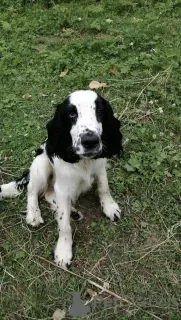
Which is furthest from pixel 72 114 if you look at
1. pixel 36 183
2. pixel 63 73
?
pixel 63 73

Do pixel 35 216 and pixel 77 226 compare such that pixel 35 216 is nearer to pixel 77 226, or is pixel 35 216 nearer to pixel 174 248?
pixel 77 226

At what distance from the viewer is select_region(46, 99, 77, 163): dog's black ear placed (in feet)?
9.86

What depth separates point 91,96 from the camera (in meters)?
2.94

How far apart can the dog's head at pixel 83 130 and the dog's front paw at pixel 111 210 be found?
53 cm

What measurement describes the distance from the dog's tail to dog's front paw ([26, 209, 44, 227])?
27cm

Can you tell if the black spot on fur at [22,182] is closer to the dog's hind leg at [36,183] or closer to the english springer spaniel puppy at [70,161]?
the english springer spaniel puppy at [70,161]

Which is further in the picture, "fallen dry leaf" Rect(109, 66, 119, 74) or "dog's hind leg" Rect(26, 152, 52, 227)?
"fallen dry leaf" Rect(109, 66, 119, 74)

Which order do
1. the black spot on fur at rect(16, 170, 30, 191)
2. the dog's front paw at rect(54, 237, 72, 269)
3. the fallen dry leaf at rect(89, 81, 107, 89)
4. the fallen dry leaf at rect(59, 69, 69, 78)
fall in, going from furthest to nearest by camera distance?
the fallen dry leaf at rect(59, 69, 69, 78), the fallen dry leaf at rect(89, 81, 107, 89), the black spot on fur at rect(16, 170, 30, 191), the dog's front paw at rect(54, 237, 72, 269)

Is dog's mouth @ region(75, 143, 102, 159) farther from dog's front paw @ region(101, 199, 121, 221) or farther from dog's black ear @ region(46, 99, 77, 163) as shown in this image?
dog's front paw @ region(101, 199, 121, 221)

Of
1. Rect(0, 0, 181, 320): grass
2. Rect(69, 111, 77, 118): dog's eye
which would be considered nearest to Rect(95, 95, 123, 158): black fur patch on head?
Rect(69, 111, 77, 118): dog's eye

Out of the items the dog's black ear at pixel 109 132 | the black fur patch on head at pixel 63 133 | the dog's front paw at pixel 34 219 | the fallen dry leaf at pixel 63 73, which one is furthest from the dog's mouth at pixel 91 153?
the fallen dry leaf at pixel 63 73

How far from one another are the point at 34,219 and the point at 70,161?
729 mm

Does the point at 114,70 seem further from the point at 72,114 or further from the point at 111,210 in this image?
the point at 72,114

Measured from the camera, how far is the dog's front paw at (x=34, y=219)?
11.6 feet
